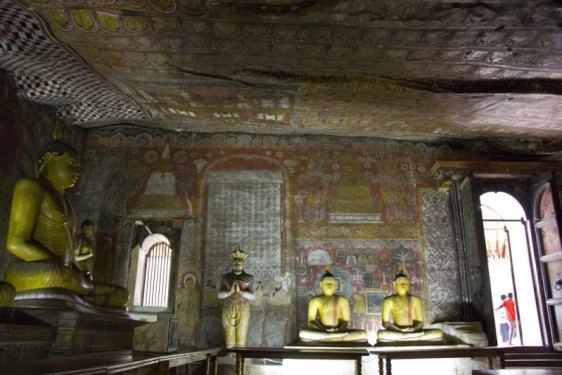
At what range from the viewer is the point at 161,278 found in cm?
845

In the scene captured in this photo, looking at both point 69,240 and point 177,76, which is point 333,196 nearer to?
point 177,76

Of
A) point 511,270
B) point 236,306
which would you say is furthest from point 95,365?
point 511,270

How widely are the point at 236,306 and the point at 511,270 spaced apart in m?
6.83

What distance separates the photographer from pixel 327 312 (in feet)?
22.0

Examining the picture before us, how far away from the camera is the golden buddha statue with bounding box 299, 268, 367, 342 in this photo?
6426mm

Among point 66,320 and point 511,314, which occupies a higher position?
point 511,314

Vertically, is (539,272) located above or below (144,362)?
above

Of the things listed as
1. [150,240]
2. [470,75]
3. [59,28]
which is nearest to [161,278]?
[150,240]

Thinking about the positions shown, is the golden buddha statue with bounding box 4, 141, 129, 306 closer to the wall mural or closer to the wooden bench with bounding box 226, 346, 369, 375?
the wooden bench with bounding box 226, 346, 369, 375

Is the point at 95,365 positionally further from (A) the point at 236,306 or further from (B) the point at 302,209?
(B) the point at 302,209

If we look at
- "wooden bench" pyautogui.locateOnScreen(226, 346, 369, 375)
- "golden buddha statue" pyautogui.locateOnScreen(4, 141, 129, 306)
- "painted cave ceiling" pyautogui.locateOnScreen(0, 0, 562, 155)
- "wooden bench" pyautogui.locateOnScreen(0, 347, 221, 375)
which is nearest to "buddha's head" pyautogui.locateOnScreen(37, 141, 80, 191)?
"golden buddha statue" pyautogui.locateOnScreen(4, 141, 129, 306)

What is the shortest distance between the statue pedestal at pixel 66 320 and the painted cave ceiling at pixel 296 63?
292cm

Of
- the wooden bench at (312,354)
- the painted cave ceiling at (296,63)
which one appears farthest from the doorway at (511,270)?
the wooden bench at (312,354)

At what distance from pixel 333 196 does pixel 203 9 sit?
410 cm
